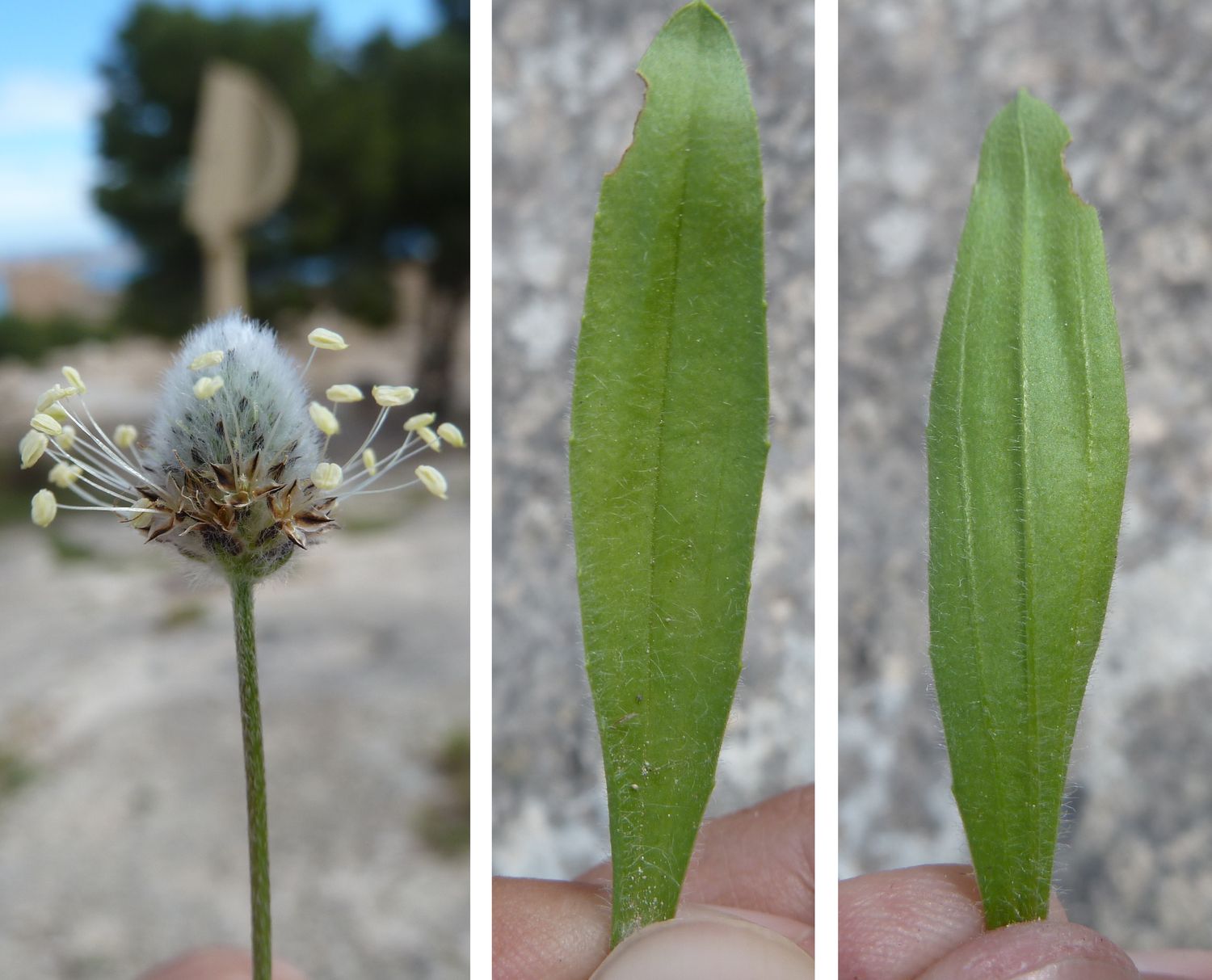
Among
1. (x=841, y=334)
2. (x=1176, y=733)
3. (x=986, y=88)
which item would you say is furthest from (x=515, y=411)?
(x=1176, y=733)

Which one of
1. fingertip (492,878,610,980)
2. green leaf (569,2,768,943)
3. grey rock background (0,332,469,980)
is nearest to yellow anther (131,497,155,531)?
green leaf (569,2,768,943)

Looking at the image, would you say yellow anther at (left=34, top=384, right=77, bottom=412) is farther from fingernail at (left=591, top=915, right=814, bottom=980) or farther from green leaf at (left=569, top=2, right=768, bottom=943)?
fingernail at (left=591, top=915, right=814, bottom=980)

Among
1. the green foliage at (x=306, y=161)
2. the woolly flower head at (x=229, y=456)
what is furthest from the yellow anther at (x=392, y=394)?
the green foliage at (x=306, y=161)

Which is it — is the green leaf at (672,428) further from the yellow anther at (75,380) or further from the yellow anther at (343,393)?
the yellow anther at (75,380)

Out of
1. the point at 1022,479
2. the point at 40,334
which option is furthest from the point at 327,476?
the point at 40,334

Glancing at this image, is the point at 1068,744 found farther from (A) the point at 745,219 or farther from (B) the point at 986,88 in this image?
(B) the point at 986,88

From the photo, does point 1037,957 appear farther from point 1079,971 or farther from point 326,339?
point 326,339

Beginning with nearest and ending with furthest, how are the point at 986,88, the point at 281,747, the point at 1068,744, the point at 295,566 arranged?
the point at 295,566 → the point at 1068,744 → the point at 986,88 → the point at 281,747
